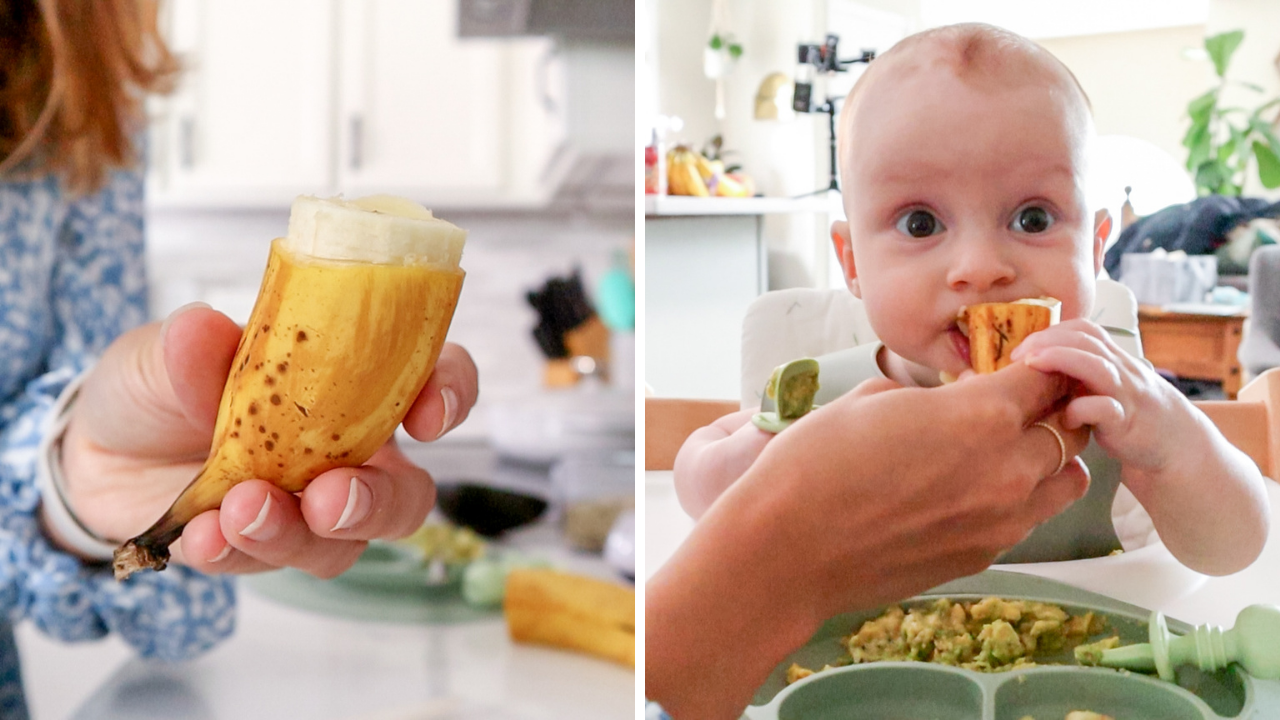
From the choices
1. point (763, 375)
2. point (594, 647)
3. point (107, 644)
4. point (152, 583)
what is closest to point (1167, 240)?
point (763, 375)

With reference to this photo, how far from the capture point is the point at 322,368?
8.8 inches

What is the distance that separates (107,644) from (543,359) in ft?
3.48

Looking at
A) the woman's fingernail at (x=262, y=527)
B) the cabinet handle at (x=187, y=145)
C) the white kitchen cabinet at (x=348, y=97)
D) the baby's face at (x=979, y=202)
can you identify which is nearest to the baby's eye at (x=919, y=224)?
the baby's face at (x=979, y=202)

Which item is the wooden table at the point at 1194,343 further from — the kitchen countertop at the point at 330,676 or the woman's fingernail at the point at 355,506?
the kitchen countertop at the point at 330,676

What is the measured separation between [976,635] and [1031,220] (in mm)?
150

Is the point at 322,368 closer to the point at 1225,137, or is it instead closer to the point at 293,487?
the point at 293,487

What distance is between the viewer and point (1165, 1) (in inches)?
13.3

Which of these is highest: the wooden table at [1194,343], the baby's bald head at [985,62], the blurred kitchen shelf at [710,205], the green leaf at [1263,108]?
the baby's bald head at [985,62]

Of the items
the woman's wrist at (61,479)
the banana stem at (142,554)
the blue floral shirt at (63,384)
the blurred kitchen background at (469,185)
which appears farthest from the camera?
the blurred kitchen background at (469,185)

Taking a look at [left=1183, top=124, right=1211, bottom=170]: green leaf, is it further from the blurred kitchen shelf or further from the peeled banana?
the peeled banana

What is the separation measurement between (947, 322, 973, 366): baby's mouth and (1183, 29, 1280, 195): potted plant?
12 centimetres

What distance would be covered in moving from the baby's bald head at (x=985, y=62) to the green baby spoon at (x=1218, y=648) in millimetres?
180

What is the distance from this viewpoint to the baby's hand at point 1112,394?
29 centimetres

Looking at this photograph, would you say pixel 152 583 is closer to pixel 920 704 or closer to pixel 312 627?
pixel 312 627
